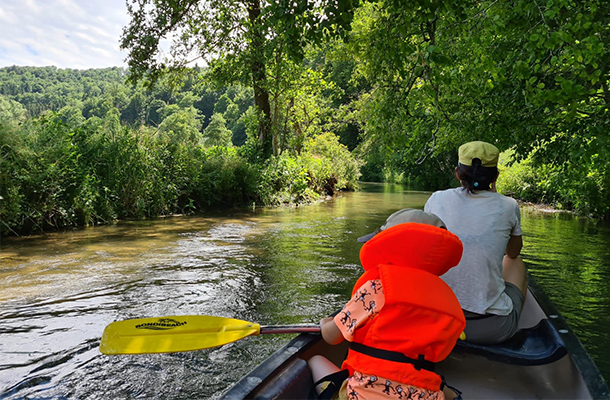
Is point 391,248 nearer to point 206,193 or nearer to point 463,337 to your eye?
point 463,337

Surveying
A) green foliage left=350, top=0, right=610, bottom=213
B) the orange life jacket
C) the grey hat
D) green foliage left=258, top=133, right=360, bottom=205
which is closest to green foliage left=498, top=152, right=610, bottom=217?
green foliage left=350, top=0, right=610, bottom=213

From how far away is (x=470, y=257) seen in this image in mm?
2564

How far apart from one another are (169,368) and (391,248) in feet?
8.21

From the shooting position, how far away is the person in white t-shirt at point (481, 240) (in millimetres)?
2541

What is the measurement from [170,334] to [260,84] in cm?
1262

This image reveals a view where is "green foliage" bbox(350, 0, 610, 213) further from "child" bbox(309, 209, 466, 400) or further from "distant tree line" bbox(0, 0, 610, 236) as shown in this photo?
"child" bbox(309, 209, 466, 400)

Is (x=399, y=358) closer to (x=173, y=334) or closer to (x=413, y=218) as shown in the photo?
(x=413, y=218)

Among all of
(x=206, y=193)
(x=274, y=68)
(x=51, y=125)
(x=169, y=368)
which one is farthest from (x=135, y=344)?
(x=274, y=68)

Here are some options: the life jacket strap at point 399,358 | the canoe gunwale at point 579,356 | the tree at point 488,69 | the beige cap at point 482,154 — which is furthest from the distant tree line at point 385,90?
the life jacket strap at point 399,358

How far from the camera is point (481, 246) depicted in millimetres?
2561

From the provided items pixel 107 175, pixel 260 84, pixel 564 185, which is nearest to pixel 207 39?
pixel 260 84

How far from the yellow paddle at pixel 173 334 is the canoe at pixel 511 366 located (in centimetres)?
52

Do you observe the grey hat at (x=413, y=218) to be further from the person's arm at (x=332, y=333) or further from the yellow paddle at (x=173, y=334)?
the yellow paddle at (x=173, y=334)

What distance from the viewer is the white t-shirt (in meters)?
2.53
